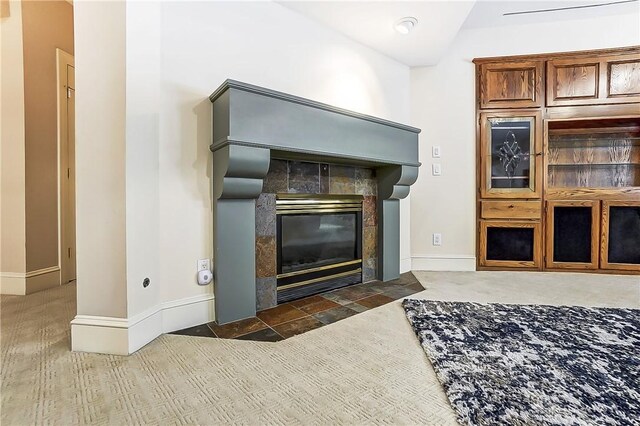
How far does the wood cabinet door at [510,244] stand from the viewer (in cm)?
301

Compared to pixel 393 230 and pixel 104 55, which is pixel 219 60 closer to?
pixel 104 55

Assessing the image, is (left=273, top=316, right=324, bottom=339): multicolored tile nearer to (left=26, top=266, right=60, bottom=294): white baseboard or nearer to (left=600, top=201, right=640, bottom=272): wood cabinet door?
(left=26, top=266, right=60, bottom=294): white baseboard

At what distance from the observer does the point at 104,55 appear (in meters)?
1.39

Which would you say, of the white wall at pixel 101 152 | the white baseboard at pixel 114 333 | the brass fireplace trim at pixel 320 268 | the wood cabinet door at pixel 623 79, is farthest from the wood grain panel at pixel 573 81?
the white baseboard at pixel 114 333

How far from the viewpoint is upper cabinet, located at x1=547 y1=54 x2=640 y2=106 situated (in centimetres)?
290

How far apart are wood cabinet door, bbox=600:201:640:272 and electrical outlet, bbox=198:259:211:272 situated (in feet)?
→ 12.4

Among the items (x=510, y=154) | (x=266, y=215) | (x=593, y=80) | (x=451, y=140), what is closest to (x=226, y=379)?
(x=266, y=215)

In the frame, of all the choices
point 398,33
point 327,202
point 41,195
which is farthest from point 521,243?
point 41,195

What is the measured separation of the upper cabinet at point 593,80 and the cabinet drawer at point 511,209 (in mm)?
1092

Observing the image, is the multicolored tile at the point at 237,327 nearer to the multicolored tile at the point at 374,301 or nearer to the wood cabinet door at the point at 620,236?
the multicolored tile at the point at 374,301

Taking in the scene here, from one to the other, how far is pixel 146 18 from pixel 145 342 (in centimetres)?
169

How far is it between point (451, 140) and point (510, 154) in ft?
2.08

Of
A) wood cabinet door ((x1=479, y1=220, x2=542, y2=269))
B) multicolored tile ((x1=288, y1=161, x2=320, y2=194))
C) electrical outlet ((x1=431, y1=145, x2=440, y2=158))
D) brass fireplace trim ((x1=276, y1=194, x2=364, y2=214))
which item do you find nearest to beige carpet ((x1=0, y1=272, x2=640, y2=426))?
brass fireplace trim ((x1=276, y1=194, x2=364, y2=214))

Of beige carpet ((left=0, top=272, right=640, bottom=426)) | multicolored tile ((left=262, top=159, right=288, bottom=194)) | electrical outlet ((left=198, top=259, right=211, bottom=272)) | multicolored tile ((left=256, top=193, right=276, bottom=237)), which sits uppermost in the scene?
multicolored tile ((left=262, top=159, right=288, bottom=194))
